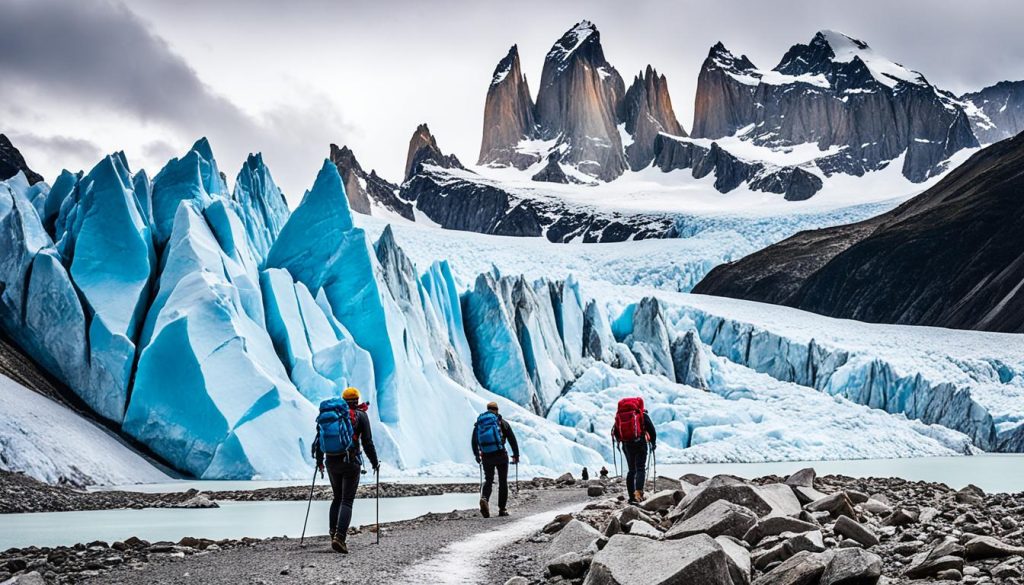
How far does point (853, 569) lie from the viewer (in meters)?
4.52

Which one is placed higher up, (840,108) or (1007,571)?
(840,108)

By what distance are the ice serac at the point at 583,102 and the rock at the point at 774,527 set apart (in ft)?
490

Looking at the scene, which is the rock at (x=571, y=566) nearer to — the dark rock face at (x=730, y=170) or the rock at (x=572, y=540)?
the rock at (x=572, y=540)

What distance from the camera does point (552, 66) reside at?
166250 mm

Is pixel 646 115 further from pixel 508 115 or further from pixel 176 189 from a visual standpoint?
pixel 176 189

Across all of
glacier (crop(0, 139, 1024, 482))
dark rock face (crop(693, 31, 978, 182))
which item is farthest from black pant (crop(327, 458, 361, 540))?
dark rock face (crop(693, 31, 978, 182))

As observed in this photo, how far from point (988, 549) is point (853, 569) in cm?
90

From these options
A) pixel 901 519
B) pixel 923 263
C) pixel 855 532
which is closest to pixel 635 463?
pixel 901 519

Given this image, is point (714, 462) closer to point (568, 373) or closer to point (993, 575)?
point (568, 373)

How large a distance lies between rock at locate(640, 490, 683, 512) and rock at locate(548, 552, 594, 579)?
3431 mm

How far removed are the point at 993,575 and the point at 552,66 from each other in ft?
548

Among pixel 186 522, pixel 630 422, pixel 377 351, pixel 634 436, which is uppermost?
Answer: pixel 377 351

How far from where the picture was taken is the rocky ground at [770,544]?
455cm

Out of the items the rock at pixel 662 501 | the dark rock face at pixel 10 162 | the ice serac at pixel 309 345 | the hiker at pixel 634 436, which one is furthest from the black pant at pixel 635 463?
the dark rock face at pixel 10 162
